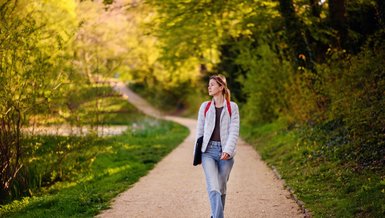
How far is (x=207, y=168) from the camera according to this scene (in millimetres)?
6652

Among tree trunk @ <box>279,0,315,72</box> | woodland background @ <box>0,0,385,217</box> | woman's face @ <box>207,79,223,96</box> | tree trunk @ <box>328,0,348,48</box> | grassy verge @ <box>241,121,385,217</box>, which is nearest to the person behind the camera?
woman's face @ <box>207,79,223,96</box>

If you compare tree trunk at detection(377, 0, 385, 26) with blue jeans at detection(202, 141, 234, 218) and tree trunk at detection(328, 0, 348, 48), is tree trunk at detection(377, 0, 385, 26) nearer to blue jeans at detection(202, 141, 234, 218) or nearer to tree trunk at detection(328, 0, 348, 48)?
tree trunk at detection(328, 0, 348, 48)

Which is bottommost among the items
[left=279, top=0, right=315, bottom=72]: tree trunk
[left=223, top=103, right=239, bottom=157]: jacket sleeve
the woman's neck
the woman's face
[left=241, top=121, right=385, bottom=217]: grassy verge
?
[left=241, top=121, right=385, bottom=217]: grassy verge

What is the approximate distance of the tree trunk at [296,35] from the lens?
51.1 ft

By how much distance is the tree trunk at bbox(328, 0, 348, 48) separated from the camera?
14.5 metres

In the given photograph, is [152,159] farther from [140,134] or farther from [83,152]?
[140,134]

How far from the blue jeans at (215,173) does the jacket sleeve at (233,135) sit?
0.17m

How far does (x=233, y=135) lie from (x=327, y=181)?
3623mm

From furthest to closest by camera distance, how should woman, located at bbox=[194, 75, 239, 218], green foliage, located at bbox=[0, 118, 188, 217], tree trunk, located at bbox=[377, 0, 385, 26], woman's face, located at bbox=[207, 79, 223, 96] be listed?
tree trunk, located at bbox=[377, 0, 385, 26]
green foliage, located at bbox=[0, 118, 188, 217]
woman's face, located at bbox=[207, 79, 223, 96]
woman, located at bbox=[194, 75, 239, 218]

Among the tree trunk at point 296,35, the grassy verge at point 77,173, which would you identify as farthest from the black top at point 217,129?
→ the tree trunk at point 296,35

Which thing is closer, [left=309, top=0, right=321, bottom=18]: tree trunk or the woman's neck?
the woman's neck

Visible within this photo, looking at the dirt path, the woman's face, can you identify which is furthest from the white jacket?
the dirt path

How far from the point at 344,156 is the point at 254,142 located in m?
9.99

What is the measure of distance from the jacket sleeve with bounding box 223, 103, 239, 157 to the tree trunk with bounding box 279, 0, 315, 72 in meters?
9.35
